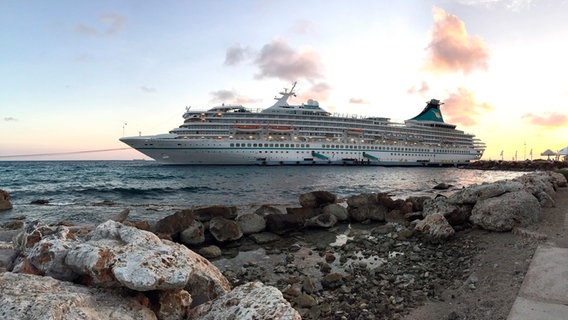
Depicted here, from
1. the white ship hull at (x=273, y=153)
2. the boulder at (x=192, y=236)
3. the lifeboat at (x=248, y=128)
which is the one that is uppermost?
the lifeboat at (x=248, y=128)

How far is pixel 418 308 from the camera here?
4602mm

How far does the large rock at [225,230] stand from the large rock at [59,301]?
5852 mm

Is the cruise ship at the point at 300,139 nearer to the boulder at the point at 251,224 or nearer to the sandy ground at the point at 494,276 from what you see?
the boulder at the point at 251,224

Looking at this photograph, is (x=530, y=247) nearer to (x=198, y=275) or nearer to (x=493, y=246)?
(x=493, y=246)

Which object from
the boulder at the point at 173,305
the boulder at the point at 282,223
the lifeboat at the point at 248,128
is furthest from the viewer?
the lifeboat at the point at 248,128

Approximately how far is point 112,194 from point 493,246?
2134 cm

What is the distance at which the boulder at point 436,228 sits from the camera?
7734 mm

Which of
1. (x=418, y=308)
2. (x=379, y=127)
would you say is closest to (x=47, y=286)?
(x=418, y=308)

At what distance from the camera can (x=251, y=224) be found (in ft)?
30.7

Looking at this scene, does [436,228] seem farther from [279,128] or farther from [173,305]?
[279,128]

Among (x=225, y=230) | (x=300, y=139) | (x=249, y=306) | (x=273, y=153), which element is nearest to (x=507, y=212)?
(x=225, y=230)

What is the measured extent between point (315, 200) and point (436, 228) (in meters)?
5.11

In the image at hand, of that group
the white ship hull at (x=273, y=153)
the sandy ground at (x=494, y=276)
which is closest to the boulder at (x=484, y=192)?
the sandy ground at (x=494, y=276)

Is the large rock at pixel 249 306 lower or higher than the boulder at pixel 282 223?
higher
